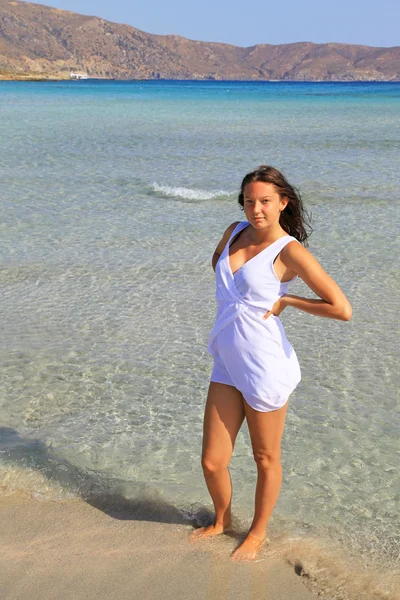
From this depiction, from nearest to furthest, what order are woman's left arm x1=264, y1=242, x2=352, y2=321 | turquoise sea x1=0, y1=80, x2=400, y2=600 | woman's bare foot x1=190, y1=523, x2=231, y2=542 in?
woman's left arm x1=264, y1=242, x2=352, y2=321 < woman's bare foot x1=190, y1=523, x2=231, y2=542 < turquoise sea x1=0, y1=80, x2=400, y2=600

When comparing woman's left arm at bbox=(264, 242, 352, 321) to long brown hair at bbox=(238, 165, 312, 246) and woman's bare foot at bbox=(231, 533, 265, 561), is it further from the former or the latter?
woman's bare foot at bbox=(231, 533, 265, 561)

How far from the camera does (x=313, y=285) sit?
304 cm

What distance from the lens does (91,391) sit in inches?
212

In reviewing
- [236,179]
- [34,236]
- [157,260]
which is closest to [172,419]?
[157,260]

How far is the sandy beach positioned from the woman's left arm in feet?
3.95

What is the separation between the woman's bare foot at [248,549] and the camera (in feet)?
11.1

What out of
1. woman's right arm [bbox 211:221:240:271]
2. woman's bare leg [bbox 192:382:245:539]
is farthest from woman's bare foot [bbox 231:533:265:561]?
woman's right arm [bbox 211:221:240:271]

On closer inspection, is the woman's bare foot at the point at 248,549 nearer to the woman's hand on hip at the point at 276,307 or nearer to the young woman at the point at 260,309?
the young woman at the point at 260,309

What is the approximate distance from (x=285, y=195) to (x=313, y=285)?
16.8 inches

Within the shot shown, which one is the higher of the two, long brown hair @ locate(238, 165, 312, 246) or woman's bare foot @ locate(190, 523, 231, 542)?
long brown hair @ locate(238, 165, 312, 246)

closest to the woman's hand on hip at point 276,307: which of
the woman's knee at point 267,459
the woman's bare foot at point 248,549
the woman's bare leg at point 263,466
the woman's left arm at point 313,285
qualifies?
the woman's left arm at point 313,285

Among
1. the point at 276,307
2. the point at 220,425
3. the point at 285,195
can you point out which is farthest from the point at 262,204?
the point at 220,425

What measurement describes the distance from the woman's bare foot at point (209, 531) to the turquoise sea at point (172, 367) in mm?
187

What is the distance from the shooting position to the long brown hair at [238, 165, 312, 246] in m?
3.11
